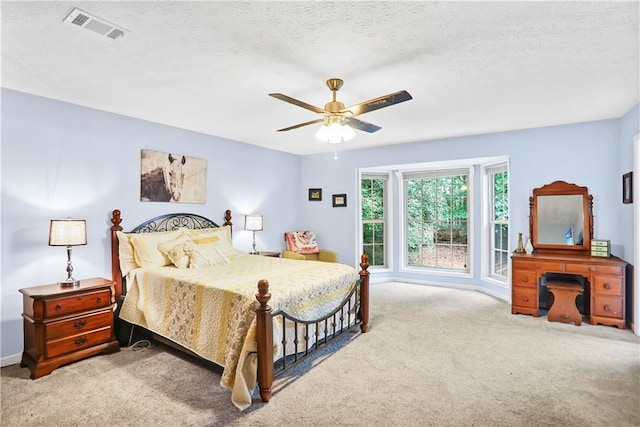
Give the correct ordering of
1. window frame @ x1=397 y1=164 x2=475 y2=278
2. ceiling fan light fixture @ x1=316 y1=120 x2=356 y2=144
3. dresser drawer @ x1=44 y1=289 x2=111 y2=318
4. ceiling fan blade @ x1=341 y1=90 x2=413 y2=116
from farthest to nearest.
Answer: window frame @ x1=397 y1=164 x2=475 y2=278 < dresser drawer @ x1=44 y1=289 x2=111 y2=318 < ceiling fan light fixture @ x1=316 y1=120 x2=356 y2=144 < ceiling fan blade @ x1=341 y1=90 x2=413 y2=116

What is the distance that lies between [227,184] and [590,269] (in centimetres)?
478

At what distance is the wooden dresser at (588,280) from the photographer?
373 cm

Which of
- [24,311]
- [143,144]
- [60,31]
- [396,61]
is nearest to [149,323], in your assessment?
[24,311]

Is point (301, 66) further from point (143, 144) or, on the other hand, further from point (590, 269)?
point (590, 269)

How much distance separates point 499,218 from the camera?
5285 millimetres

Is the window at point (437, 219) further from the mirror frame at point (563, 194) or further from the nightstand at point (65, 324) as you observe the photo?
the nightstand at point (65, 324)

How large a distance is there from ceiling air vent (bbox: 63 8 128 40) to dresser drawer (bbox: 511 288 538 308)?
4.83 meters

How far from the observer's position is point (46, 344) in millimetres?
2795

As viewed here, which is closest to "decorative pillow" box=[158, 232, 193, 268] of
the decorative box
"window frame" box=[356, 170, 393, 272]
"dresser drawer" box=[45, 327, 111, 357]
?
"dresser drawer" box=[45, 327, 111, 357]

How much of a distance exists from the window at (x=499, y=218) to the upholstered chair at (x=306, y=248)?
2589 mm

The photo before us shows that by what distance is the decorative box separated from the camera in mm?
3932

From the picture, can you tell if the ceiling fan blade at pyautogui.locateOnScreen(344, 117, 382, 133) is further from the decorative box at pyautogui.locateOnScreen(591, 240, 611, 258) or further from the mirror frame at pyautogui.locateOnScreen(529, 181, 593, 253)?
the decorative box at pyautogui.locateOnScreen(591, 240, 611, 258)

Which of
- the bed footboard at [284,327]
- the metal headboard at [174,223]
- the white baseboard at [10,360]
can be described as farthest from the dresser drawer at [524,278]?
the white baseboard at [10,360]

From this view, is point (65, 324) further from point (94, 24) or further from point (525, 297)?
point (525, 297)
